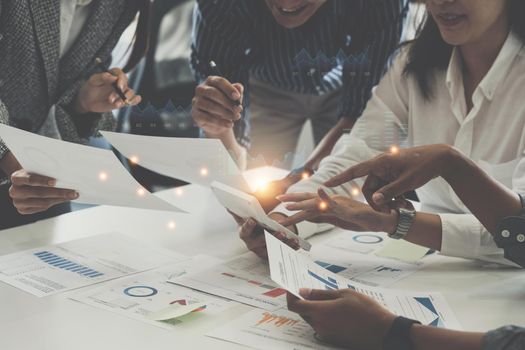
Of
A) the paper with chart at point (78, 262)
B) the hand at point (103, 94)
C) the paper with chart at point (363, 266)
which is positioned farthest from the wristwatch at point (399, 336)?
the hand at point (103, 94)

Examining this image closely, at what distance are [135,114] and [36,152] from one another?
470 millimetres

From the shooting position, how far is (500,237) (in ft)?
3.39

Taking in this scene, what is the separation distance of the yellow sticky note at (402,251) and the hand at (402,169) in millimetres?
95

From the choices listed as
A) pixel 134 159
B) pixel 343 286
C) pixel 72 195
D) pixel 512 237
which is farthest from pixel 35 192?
pixel 512 237

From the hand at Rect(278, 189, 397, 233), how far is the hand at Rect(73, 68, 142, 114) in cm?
47

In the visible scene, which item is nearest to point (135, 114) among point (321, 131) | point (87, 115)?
point (87, 115)

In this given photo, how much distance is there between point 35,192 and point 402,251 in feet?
2.23

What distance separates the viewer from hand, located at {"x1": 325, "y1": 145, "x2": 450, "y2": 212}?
42.2 inches

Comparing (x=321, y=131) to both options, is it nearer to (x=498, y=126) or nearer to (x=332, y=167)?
(x=332, y=167)

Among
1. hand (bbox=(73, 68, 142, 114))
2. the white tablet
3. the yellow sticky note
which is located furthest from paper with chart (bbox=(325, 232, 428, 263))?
hand (bbox=(73, 68, 142, 114))

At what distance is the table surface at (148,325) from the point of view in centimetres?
83

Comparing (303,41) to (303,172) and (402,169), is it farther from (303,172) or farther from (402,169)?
(402,169)

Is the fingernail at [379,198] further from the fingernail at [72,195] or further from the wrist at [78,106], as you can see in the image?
the wrist at [78,106]

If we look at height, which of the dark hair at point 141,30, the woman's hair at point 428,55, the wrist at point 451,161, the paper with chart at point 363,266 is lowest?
the paper with chart at point 363,266
